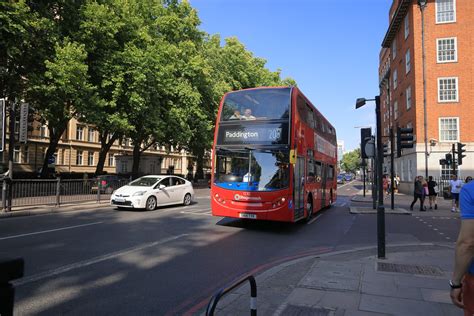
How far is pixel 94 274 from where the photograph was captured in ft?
18.7

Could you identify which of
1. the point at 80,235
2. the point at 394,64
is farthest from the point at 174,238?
the point at 394,64

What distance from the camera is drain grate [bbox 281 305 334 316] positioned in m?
4.10

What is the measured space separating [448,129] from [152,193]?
2629 centimetres

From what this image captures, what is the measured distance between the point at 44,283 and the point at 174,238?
13.3 ft

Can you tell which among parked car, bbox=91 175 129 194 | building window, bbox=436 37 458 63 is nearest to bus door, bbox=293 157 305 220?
parked car, bbox=91 175 129 194

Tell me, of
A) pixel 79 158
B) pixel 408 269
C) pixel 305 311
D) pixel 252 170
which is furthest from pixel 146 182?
pixel 79 158

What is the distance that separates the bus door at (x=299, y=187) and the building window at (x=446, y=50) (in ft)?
85.7

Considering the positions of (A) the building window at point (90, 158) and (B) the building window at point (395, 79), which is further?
(A) the building window at point (90, 158)

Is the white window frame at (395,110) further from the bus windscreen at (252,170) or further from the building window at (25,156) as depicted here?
the building window at (25,156)

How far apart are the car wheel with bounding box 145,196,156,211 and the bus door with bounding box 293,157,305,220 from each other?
6914 mm

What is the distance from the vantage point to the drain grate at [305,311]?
410 cm

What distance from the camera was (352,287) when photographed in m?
5.14

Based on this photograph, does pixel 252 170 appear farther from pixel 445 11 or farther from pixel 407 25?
pixel 407 25

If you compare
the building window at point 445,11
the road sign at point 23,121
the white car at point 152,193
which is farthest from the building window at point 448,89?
the road sign at point 23,121
